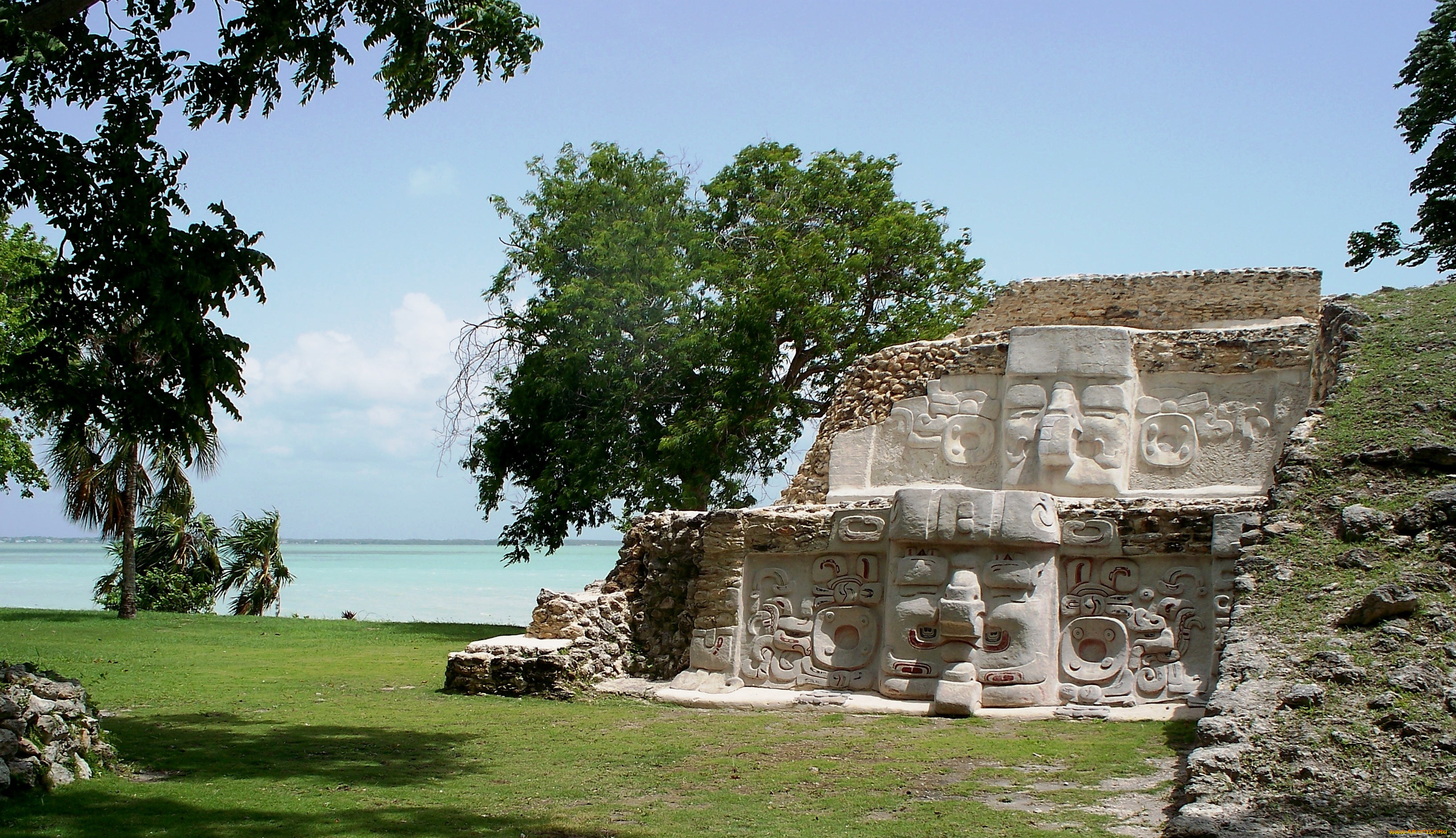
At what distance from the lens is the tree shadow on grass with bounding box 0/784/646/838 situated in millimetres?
5867

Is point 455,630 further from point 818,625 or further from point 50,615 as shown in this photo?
point 818,625

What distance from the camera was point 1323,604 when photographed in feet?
22.9

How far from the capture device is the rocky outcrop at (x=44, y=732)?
6.41 metres

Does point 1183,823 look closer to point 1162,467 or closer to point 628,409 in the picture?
point 1162,467

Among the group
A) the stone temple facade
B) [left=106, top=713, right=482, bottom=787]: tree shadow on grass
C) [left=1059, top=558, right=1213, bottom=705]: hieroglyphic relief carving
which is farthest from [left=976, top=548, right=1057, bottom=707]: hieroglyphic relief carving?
[left=106, top=713, right=482, bottom=787]: tree shadow on grass

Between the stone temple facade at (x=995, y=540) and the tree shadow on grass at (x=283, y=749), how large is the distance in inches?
97.9

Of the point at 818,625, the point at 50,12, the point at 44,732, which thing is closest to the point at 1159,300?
the point at 818,625

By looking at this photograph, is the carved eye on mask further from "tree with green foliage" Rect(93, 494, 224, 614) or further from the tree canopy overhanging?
"tree with green foliage" Rect(93, 494, 224, 614)

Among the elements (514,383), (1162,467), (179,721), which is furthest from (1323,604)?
(514,383)

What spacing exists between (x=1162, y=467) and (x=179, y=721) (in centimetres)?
991

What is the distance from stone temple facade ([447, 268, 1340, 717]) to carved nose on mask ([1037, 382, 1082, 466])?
0.07 feet

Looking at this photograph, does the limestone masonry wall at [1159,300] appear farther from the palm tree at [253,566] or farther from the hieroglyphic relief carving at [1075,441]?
the palm tree at [253,566]

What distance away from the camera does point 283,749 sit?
8.35 metres

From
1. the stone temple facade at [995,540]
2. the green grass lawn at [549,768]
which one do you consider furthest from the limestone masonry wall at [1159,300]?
the green grass lawn at [549,768]
